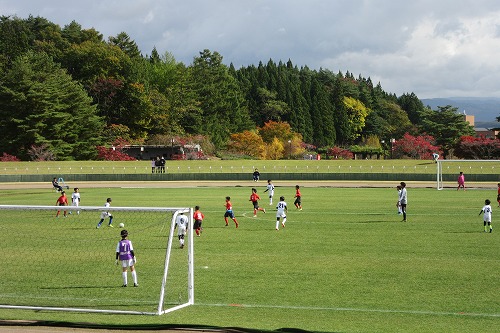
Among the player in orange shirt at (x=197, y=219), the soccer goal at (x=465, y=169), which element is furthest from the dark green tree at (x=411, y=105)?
the player in orange shirt at (x=197, y=219)

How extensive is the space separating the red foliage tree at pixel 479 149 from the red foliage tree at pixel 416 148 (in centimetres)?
754

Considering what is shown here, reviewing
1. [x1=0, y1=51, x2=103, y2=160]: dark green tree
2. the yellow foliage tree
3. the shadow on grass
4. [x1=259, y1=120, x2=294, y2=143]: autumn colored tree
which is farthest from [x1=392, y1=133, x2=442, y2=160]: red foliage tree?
the shadow on grass

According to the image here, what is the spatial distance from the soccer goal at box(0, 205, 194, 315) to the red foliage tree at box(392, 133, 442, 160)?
7409 centimetres

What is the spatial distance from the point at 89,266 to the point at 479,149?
77819 millimetres

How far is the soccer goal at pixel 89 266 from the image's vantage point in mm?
17031

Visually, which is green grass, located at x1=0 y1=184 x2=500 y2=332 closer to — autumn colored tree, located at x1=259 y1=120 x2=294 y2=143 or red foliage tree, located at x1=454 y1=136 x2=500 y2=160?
red foliage tree, located at x1=454 y1=136 x2=500 y2=160

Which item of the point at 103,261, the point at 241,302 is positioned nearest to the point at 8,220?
the point at 103,261

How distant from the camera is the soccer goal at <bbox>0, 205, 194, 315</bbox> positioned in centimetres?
1703

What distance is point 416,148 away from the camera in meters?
103

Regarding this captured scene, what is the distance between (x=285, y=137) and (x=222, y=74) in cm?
1867

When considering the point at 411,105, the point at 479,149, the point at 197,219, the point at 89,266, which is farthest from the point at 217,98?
the point at 89,266

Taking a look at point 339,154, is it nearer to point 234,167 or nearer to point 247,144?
point 247,144

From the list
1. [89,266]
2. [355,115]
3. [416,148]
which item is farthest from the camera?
[355,115]

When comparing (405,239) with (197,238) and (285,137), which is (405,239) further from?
(285,137)
